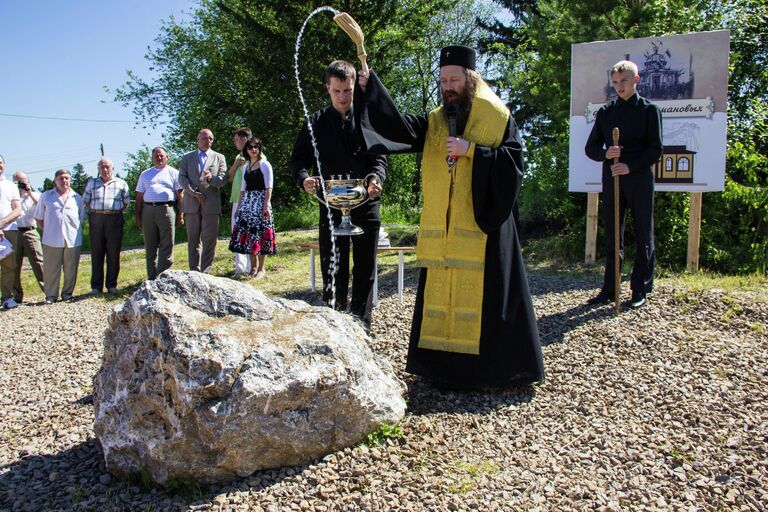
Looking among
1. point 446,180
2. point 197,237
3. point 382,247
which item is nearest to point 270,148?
point 197,237

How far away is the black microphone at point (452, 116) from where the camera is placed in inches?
155

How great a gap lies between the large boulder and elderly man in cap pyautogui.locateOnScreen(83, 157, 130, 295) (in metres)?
5.89

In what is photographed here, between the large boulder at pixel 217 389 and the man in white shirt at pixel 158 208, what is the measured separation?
566cm

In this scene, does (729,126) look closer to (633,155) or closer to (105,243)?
(633,155)

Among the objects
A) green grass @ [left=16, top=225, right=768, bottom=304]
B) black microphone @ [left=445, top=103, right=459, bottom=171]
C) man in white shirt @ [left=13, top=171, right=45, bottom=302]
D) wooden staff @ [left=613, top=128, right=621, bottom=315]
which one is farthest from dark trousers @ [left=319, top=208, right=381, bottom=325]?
man in white shirt @ [left=13, top=171, right=45, bottom=302]

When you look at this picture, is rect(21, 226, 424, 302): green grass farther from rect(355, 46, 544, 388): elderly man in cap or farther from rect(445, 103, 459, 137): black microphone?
rect(445, 103, 459, 137): black microphone

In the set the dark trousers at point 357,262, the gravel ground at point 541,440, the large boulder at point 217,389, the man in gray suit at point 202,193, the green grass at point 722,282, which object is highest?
the man in gray suit at point 202,193

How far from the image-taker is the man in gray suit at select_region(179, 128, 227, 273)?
868cm

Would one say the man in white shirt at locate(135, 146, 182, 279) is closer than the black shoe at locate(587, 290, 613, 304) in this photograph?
No

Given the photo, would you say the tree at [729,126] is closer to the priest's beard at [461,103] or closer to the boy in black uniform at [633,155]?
the boy in black uniform at [633,155]

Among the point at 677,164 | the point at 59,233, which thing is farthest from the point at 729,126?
the point at 59,233

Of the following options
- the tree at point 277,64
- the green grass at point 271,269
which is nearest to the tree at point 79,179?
the tree at point 277,64

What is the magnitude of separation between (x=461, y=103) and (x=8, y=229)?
280 inches

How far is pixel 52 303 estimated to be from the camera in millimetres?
8469
